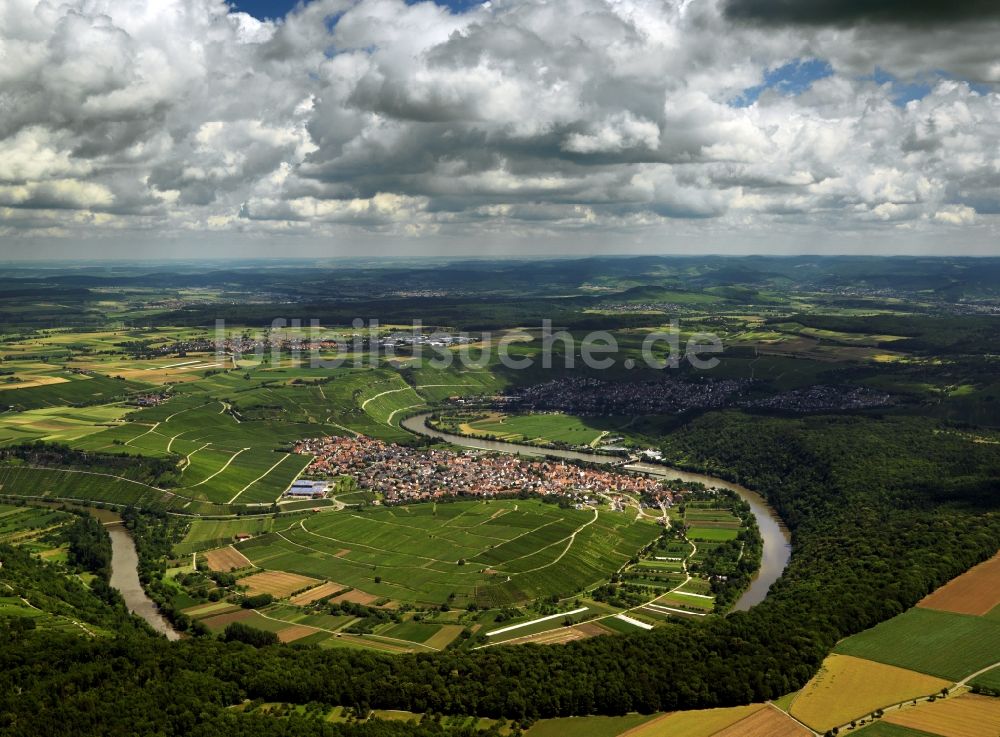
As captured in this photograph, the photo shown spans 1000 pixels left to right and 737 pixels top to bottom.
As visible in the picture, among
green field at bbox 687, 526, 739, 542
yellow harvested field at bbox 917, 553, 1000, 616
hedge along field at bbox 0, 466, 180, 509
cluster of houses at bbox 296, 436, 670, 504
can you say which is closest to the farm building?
cluster of houses at bbox 296, 436, 670, 504

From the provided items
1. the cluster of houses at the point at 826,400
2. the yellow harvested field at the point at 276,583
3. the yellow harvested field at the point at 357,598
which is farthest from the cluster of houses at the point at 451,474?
the cluster of houses at the point at 826,400

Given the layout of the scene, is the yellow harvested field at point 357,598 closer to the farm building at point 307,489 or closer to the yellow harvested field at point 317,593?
the yellow harvested field at point 317,593

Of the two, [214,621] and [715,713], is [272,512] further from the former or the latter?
[715,713]

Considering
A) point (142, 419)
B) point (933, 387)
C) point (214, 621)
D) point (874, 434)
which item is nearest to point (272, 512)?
point (214, 621)

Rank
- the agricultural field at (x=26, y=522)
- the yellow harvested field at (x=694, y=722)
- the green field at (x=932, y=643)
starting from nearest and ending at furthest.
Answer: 1. the yellow harvested field at (x=694, y=722)
2. the green field at (x=932, y=643)
3. the agricultural field at (x=26, y=522)

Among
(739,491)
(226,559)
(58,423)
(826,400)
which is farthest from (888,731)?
(58,423)

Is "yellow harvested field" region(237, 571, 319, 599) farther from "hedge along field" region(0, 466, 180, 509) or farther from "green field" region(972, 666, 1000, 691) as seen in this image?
"green field" region(972, 666, 1000, 691)
